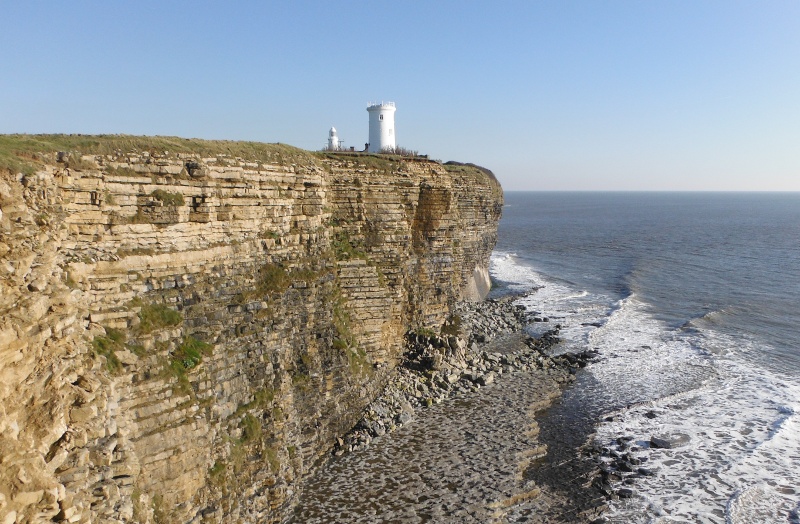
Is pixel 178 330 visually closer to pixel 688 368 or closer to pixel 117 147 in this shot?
pixel 117 147

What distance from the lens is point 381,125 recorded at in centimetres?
3944

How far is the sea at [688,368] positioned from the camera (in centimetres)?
1673

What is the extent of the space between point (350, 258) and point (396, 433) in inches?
261

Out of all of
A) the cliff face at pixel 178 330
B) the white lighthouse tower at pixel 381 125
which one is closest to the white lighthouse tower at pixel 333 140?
the white lighthouse tower at pixel 381 125

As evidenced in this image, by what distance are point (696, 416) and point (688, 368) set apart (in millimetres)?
6354

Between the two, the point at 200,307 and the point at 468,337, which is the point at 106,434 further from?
the point at 468,337

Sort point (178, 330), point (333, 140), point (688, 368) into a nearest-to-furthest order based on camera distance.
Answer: point (178, 330) < point (688, 368) < point (333, 140)

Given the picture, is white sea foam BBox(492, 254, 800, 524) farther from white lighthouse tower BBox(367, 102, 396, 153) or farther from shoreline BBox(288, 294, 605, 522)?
white lighthouse tower BBox(367, 102, 396, 153)

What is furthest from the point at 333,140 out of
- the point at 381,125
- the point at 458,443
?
the point at 458,443

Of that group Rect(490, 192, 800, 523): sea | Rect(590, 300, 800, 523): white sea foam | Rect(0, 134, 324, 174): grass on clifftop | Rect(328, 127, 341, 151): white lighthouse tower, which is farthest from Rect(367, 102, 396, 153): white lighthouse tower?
Rect(0, 134, 324, 174): grass on clifftop

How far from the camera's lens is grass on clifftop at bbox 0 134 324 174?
9.35 meters

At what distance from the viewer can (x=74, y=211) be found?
400 inches

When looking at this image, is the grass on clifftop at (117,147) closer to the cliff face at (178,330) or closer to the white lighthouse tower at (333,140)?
the cliff face at (178,330)

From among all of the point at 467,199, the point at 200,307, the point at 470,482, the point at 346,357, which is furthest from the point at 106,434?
the point at 467,199
